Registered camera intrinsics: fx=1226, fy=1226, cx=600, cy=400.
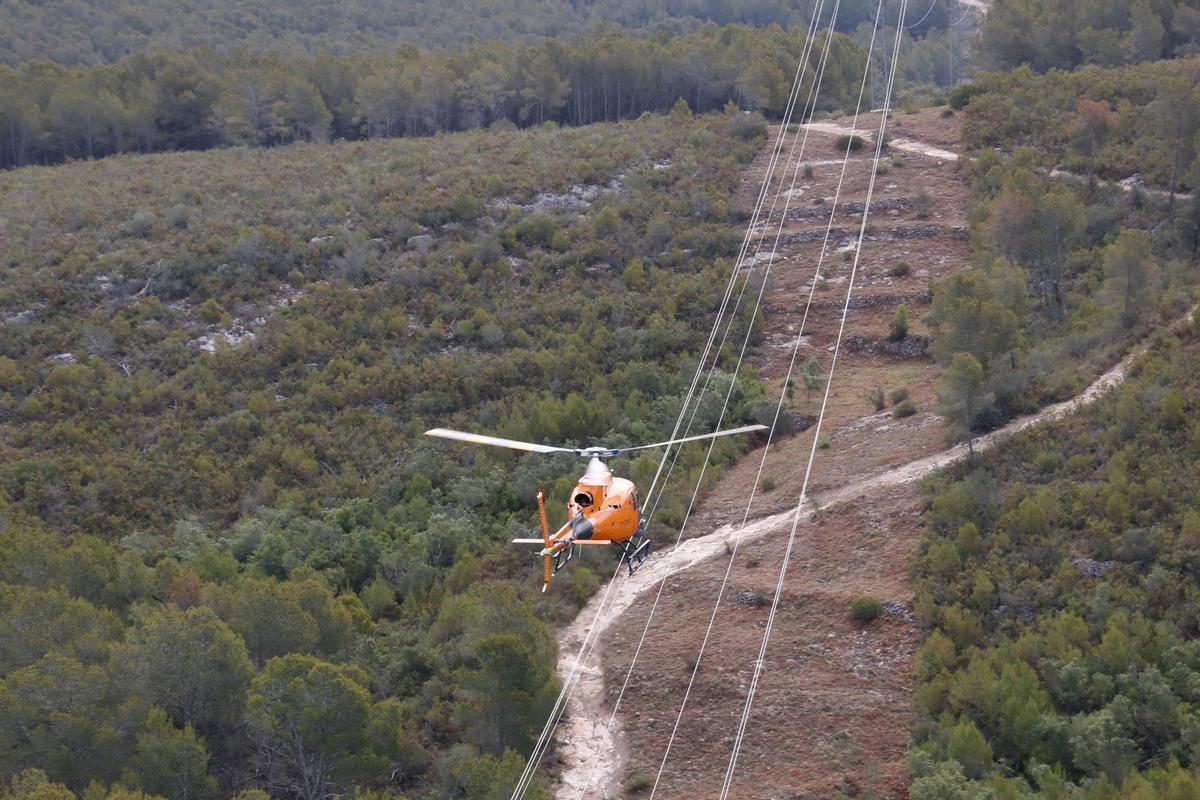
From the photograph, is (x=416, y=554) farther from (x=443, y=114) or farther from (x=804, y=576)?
(x=443, y=114)

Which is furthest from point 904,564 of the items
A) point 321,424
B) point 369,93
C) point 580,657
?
point 369,93

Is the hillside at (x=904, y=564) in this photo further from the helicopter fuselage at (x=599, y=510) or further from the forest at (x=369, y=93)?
the forest at (x=369, y=93)

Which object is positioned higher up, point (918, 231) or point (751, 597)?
point (918, 231)

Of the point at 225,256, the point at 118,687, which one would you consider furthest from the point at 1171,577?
the point at 225,256

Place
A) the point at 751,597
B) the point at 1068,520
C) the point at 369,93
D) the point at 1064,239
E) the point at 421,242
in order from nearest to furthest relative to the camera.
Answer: the point at 1068,520 < the point at 751,597 < the point at 1064,239 < the point at 421,242 < the point at 369,93

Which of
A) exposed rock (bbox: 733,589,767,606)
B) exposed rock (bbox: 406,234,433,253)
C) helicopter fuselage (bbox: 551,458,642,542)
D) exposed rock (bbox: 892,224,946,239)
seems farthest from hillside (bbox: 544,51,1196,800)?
exposed rock (bbox: 406,234,433,253)

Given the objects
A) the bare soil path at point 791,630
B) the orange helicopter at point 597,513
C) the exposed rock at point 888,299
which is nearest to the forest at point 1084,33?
the exposed rock at point 888,299

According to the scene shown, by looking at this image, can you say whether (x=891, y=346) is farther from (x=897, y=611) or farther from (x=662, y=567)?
(x=897, y=611)
